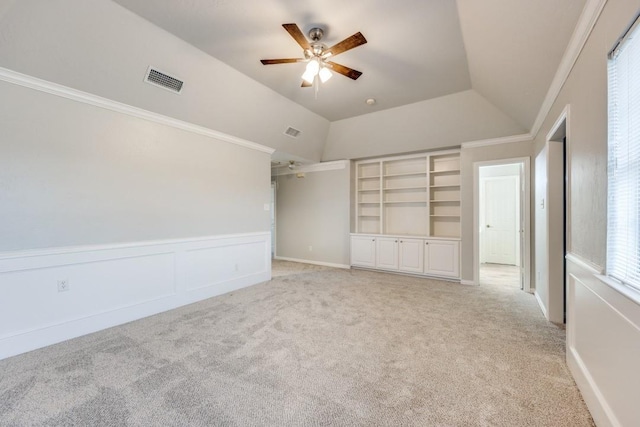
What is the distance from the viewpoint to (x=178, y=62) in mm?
2904

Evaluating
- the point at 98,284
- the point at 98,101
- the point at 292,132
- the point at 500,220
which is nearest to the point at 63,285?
the point at 98,284

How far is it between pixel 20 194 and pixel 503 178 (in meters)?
8.19

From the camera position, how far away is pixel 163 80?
9.78 ft

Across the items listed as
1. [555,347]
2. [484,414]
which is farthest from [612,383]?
[555,347]

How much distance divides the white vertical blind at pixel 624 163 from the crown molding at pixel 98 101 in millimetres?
4045

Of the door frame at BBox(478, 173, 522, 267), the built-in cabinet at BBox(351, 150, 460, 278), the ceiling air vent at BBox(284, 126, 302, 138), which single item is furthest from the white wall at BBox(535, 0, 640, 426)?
the door frame at BBox(478, 173, 522, 267)

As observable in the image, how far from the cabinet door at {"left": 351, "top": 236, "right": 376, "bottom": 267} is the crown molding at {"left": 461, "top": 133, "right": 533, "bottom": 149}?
8.06ft

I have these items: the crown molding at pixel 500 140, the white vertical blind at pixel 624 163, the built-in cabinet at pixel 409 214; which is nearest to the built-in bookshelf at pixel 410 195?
the built-in cabinet at pixel 409 214

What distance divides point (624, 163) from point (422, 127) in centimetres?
346

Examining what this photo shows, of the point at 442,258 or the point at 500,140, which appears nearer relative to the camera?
the point at 500,140

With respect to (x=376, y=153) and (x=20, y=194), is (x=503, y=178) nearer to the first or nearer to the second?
(x=376, y=153)

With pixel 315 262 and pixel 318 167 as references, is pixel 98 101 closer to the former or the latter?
pixel 318 167

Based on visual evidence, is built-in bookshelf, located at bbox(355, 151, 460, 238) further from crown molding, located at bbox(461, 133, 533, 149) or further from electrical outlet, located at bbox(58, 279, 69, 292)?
electrical outlet, located at bbox(58, 279, 69, 292)

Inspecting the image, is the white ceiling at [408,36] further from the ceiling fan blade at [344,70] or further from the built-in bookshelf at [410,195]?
the built-in bookshelf at [410,195]
